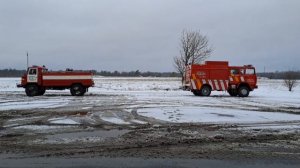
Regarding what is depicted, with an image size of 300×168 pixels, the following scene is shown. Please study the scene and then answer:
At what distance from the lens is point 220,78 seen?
3064cm

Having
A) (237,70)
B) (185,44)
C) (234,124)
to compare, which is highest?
(185,44)

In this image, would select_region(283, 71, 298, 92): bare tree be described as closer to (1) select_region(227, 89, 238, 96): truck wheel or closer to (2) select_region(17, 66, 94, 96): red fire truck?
(1) select_region(227, 89, 238, 96): truck wheel

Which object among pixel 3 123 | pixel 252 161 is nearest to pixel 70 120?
pixel 3 123

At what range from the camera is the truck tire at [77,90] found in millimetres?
30397

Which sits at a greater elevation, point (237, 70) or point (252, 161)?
point (237, 70)

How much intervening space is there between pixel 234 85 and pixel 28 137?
903 inches

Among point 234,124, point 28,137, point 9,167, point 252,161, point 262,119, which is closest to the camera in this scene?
point 9,167

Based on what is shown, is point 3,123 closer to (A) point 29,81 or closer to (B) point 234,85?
(A) point 29,81

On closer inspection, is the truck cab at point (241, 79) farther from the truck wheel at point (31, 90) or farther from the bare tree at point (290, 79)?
the truck wheel at point (31, 90)

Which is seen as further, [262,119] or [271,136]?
[262,119]

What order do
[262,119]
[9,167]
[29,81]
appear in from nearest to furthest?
[9,167] → [262,119] → [29,81]

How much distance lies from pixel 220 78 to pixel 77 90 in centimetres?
1136

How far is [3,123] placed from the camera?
1323cm

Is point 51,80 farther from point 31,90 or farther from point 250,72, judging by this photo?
point 250,72
